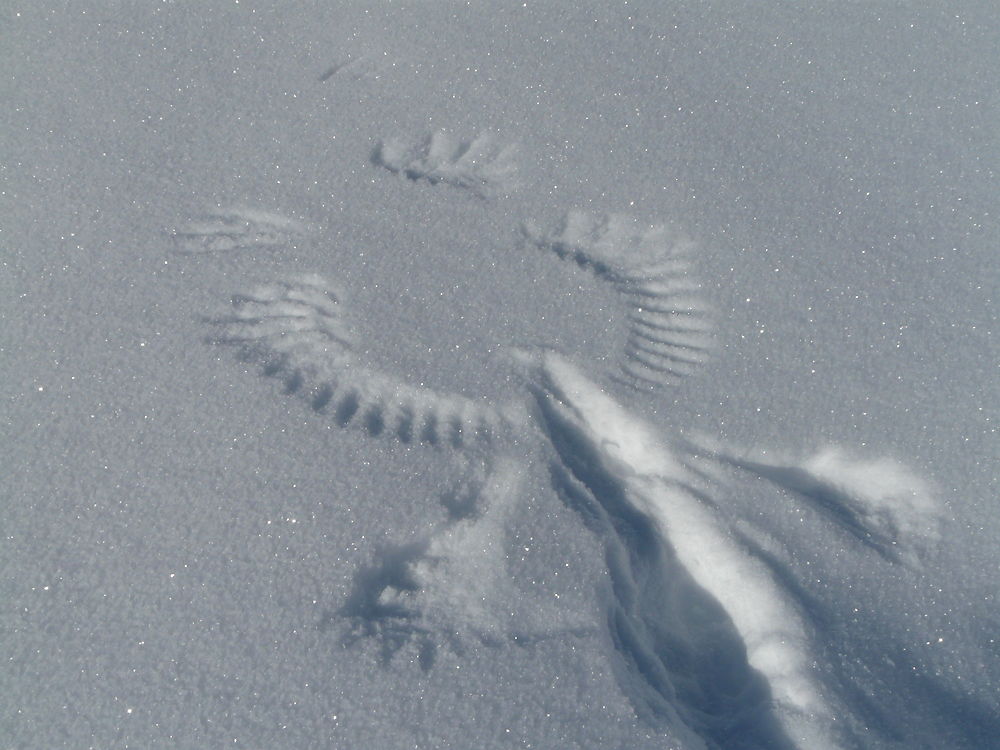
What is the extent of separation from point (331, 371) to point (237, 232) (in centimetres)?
33

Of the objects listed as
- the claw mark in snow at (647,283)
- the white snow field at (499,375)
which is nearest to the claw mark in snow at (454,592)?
the white snow field at (499,375)

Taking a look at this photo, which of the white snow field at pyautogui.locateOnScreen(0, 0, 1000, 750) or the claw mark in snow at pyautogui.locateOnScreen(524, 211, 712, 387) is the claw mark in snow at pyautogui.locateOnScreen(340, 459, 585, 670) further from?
the claw mark in snow at pyautogui.locateOnScreen(524, 211, 712, 387)

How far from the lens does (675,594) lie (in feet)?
3.61

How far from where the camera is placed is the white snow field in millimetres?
962

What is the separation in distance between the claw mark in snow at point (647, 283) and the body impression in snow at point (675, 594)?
0.38 ft

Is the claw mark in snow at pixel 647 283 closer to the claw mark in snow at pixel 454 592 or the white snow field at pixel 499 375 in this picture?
the white snow field at pixel 499 375

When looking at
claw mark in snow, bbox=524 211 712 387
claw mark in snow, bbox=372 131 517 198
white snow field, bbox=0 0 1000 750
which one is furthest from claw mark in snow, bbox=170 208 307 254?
claw mark in snow, bbox=524 211 712 387

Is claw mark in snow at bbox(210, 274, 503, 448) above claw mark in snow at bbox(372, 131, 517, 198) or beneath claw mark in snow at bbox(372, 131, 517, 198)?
beneath

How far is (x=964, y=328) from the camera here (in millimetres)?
1261

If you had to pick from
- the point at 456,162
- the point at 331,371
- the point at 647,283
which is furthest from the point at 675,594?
the point at 456,162

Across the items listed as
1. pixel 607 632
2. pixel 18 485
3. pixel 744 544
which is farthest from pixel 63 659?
pixel 744 544

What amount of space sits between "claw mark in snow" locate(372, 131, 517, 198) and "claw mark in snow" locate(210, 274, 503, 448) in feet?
0.98

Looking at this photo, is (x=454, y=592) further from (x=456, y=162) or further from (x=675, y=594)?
(x=456, y=162)

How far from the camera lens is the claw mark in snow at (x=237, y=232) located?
129 centimetres
